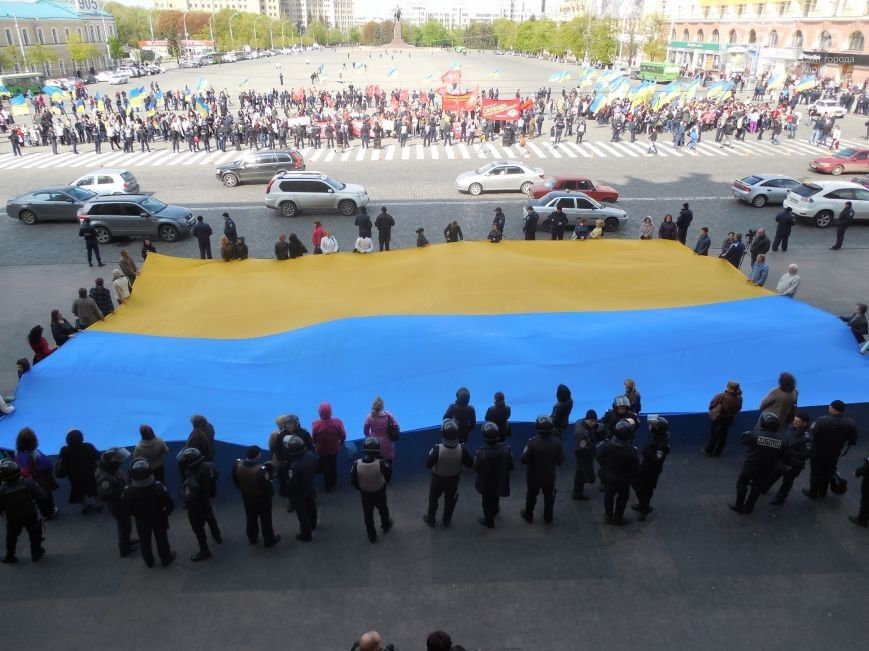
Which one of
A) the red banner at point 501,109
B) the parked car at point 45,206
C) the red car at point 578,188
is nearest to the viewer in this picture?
the parked car at point 45,206

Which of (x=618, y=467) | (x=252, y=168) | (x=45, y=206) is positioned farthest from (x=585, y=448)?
(x=252, y=168)

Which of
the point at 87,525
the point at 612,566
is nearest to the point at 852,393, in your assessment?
the point at 612,566

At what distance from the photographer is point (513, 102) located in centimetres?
3647

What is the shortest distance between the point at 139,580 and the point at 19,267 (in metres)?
14.6

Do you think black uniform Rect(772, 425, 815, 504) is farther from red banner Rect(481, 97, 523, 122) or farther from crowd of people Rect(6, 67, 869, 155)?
red banner Rect(481, 97, 523, 122)

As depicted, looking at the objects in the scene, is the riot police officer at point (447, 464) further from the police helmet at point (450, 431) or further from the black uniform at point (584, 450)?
the black uniform at point (584, 450)

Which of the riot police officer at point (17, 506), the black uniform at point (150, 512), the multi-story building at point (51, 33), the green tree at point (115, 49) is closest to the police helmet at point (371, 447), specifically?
the black uniform at point (150, 512)

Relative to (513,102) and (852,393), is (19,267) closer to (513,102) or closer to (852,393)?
(852,393)

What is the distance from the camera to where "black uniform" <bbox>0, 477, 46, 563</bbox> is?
6.75 m

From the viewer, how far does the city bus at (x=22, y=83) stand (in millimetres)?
60013

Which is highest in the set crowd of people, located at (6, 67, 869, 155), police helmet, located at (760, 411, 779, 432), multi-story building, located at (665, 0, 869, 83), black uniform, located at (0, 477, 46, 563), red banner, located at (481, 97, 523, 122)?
multi-story building, located at (665, 0, 869, 83)

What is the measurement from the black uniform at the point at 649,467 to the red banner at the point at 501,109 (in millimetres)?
31687

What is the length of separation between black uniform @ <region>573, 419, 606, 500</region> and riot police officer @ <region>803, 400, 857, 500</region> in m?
2.60

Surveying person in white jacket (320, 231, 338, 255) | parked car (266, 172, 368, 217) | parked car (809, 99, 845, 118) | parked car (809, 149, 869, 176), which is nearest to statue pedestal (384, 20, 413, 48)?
parked car (809, 99, 845, 118)
